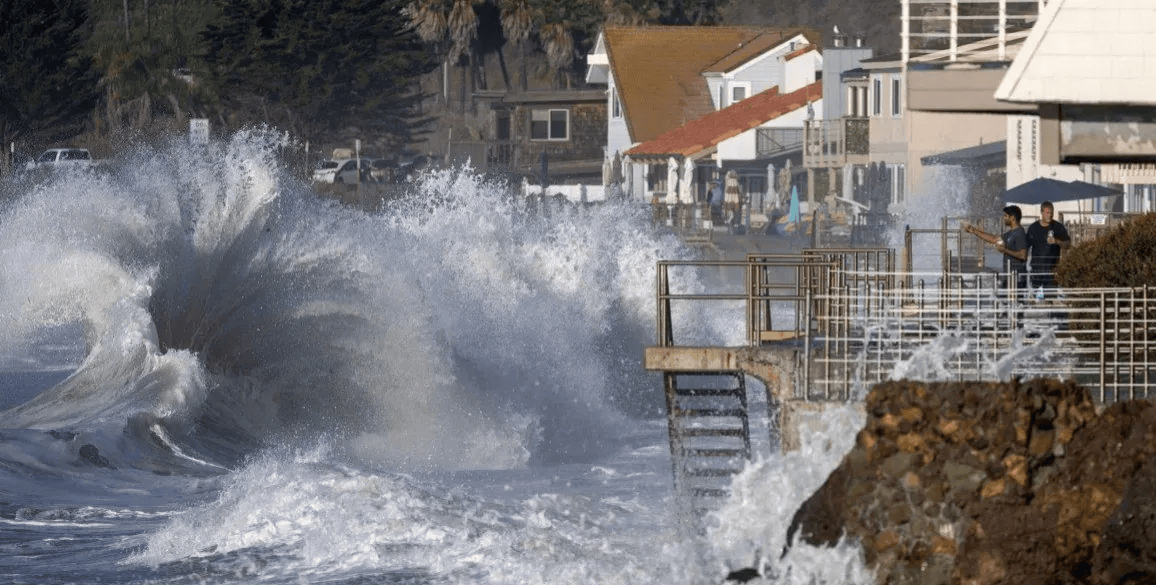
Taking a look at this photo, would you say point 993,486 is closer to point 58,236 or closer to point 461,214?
point 58,236

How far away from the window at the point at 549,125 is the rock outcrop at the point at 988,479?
7217 centimetres

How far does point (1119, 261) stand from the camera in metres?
14.6

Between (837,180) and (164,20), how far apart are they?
39510mm

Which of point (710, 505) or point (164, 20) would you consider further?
point (164, 20)

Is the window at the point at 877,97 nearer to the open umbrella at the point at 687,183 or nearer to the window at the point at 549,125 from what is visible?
the open umbrella at the point at 687,183

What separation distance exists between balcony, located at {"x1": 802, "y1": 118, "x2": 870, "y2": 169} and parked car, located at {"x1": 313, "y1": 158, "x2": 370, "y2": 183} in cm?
1697

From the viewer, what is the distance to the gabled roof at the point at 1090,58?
13.2m

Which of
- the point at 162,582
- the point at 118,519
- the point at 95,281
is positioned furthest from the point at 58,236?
the point at 162,582

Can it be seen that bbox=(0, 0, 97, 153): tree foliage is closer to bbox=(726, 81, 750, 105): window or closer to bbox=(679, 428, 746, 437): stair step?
bbox=(726, 81, 750, 105): window

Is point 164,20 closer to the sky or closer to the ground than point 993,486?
closer to the sky

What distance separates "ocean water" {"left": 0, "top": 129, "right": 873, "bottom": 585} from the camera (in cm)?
1469

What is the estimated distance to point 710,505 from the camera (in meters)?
14.5

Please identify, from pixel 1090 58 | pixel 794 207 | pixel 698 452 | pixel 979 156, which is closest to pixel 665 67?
pixel 794 207

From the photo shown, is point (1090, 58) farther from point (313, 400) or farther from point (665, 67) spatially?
point (665, 67)
